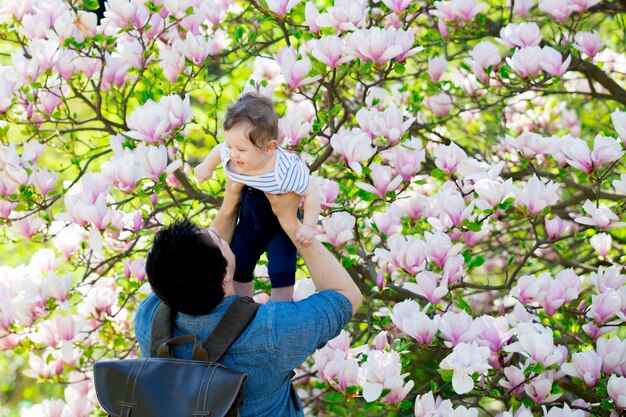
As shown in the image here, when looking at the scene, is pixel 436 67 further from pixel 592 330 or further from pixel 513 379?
pixel 513 379

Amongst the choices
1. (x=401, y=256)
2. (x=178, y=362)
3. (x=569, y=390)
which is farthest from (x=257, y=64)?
(x=178, y=362)

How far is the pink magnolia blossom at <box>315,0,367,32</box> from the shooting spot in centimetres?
282

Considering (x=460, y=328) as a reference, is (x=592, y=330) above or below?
below

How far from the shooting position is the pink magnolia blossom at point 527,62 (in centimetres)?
288

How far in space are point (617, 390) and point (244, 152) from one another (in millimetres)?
1253

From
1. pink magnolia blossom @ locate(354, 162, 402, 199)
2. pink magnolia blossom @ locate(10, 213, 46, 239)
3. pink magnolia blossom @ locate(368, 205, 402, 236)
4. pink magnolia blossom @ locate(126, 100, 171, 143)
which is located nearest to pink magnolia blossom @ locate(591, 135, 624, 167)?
pink magnolia blossom @ locate(354, 162, 402, 199)

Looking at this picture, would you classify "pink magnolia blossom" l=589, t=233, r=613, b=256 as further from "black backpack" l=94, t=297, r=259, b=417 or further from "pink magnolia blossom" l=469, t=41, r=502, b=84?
"black backpack" l=94, t=297, r=259, b=417

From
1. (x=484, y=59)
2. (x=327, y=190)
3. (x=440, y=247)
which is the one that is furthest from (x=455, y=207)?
(x=484, y=59)

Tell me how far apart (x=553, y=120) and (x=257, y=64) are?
1529 mm

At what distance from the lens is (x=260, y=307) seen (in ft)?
6.63

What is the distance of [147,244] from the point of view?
3506mm

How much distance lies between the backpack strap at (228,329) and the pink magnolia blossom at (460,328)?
A: 73 cm

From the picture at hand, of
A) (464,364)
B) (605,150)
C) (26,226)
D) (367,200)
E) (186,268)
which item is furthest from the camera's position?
(26,226)

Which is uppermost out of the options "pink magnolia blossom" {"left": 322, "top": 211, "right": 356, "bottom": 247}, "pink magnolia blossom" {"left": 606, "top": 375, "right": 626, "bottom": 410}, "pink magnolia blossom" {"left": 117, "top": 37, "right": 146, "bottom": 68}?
"pink magnolia blossom" {"left": 117, "top": 37, "right": 146, "bottom": 68}
